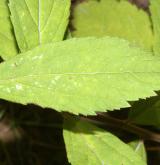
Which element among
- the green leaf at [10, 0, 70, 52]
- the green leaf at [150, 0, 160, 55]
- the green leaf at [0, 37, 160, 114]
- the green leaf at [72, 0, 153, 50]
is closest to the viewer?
the green leaf at [0, 37, 160, 114]

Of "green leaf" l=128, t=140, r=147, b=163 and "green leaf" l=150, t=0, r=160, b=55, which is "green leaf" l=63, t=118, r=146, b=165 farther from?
"green leaf" l=150, t=0, r=160, b=55

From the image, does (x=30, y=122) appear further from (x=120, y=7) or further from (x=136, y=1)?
(x=136, y=1)

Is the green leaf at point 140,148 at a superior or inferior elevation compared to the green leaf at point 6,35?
inferior

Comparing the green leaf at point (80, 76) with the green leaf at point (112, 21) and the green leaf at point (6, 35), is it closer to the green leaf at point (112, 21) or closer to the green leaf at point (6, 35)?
the green leaf at point (6, 35)

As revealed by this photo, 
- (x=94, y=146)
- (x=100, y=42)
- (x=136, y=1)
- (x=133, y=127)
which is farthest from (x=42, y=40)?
(x=136, y=1)

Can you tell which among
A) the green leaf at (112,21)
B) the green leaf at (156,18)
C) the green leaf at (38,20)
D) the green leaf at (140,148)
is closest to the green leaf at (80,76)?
the green leaf at (38,20)

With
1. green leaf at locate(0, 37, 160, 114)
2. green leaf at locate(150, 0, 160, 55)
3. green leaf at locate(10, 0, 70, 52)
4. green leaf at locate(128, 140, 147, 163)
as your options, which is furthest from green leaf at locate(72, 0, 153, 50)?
green leaf at locate(0, 37, 160, 114)
